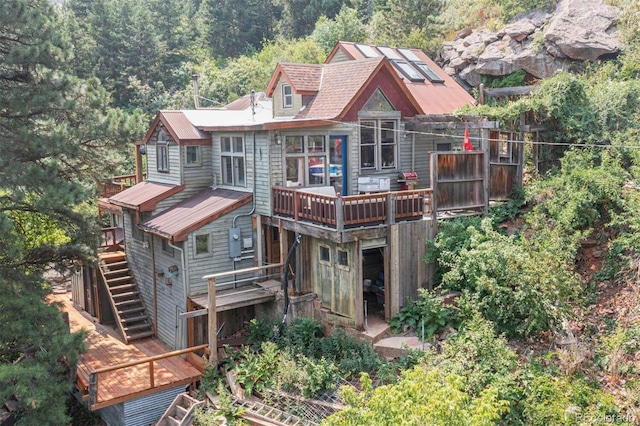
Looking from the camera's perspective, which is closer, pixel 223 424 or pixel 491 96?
pixel 223 424

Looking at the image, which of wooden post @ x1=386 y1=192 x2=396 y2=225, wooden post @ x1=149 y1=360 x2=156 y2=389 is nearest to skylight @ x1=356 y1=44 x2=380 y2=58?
wooden post @ x1=386 y1=192 x2=396 y2=225

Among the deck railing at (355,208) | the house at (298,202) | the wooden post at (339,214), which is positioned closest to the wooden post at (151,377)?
the house at (298,202)

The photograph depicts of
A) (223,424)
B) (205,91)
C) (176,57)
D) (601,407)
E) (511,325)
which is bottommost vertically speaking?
(223,424)

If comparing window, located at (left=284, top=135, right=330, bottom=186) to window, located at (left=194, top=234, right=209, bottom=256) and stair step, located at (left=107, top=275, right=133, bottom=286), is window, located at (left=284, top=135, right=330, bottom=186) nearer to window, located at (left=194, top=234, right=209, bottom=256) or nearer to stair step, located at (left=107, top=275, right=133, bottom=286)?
window, located at (left=194, top=234, right=209, bottom=256)

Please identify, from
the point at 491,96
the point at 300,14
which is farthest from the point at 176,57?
the point at 491,96

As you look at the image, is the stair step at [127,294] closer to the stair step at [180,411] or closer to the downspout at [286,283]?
the stair step at [180,411]

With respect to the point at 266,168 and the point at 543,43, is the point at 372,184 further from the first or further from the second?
the point at 543,43

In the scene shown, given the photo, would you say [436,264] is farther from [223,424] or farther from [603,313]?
[223,424]
